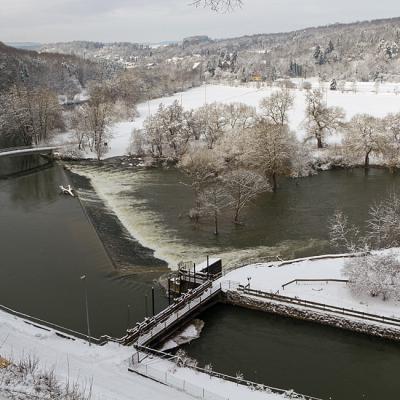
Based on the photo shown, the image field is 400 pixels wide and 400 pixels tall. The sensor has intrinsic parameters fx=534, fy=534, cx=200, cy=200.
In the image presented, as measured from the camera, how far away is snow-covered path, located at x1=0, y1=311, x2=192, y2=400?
19.3 metres

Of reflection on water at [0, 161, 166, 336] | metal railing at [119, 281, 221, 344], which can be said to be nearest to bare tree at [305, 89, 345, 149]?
reflection on water at [0, 161, 166, 336]

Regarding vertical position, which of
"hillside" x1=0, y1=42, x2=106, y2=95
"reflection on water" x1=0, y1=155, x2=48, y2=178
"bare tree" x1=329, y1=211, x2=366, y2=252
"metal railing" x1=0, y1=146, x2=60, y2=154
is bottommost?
"bare tree" x1=329, y1=211, x2=366, y2=252

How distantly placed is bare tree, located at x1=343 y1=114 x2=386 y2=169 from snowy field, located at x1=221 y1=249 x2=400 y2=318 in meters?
30.1

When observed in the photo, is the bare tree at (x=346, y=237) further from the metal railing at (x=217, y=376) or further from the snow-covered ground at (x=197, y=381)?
the snow-covered ground at (x=197, y=381)

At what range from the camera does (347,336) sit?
24.9m

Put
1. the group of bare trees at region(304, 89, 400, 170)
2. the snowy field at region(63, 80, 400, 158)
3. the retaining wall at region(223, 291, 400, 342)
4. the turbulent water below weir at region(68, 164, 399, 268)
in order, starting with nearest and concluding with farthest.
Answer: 1. the retaining wall at region(223, 291, 400, 342)
2. the turbulent water below weir at region(68, 164, 399, 268)
3. the group of bare trees at region(304, 89, 400, 170)
4. the snowy field at region(63, 80, 400, 158)

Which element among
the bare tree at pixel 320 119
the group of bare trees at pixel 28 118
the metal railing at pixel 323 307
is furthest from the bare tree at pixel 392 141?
the group of bare trees at pixel 28 118

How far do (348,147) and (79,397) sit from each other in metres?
49.5

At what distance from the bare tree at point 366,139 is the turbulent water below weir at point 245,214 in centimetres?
279

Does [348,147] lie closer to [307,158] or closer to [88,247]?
[307,158]

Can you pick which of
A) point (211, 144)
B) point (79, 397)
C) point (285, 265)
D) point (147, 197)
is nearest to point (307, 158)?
point (211, 144)

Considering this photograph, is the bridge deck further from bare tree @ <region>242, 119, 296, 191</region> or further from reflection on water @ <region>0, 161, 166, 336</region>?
bare tree @ <region>242, 119, 296, 191</region>

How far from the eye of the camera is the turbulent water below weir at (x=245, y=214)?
35344 mm

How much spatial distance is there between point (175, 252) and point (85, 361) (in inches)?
565
